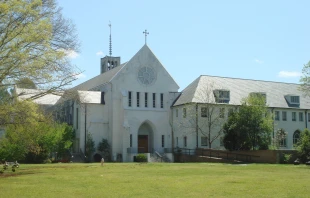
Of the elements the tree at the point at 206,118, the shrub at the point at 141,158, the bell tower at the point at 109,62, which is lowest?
the shrub at the point at 141,158

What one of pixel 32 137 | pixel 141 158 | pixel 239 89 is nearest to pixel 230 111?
pixel 239 89

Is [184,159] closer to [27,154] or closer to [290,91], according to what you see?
[27,154]

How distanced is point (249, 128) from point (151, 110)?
13418mm

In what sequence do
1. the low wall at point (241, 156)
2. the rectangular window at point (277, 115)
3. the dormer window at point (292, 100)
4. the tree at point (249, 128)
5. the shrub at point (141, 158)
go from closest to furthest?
the low wall at point (241, 156)
the tree at point (249, 128)
the shrub at point (141, 158)
the rectangular window at point (277, 115)
the dormer window at point (292, 100)

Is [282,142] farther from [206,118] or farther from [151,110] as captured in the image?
[151,110]

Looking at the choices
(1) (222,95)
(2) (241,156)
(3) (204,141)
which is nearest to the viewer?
(2) (241,156)

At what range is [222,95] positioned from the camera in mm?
54000

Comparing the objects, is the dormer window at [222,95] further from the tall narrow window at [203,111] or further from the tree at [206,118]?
the tall narrow window at [203,111]

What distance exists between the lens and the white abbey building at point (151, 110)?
2042 inches

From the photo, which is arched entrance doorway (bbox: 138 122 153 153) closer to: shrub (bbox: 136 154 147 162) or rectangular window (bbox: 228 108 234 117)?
shrub (bbox: 136 154 147 162)

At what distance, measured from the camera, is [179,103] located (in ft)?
177

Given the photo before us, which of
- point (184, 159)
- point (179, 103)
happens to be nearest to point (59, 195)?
point (184, 159)

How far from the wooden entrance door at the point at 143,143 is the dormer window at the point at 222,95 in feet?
35.7

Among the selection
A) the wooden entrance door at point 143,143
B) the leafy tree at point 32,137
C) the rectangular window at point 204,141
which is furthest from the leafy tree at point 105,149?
the rectangular window at point 204,141
